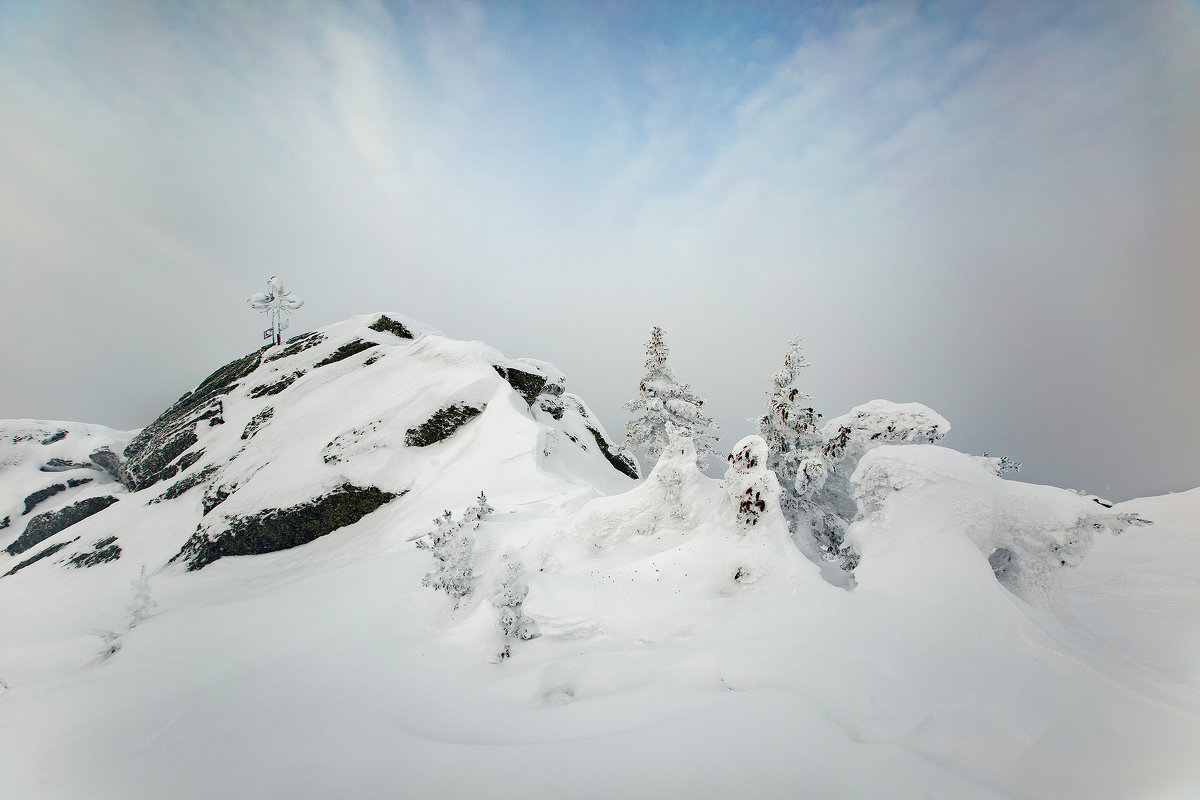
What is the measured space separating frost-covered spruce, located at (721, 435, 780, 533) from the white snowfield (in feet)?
0.24

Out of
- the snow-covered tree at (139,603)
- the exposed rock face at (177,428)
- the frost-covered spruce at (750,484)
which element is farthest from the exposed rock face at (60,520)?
the frost-covered spruce at (750,484)

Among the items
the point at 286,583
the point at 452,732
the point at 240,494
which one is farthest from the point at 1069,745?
the point at 240,494

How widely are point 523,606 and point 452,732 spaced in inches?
91.4

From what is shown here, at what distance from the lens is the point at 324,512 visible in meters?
17.4

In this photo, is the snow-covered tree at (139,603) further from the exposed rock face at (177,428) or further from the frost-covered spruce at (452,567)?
the exposed rock face at (177,428)

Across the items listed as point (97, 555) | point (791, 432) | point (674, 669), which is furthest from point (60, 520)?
point (791, 432)

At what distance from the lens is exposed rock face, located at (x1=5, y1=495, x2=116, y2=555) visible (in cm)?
2611

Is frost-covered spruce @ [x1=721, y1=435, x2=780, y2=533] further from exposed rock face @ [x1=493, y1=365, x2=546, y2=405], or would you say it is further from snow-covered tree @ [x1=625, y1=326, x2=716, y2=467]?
exposed rock face @ [x1=493, y1=365, x2=546, y2=405]

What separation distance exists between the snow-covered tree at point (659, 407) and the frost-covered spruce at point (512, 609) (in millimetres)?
12639

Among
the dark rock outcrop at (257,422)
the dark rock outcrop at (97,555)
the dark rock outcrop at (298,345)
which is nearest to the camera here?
the dark rock outcrop at (97,555)

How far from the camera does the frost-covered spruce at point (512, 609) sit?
6.80 metres

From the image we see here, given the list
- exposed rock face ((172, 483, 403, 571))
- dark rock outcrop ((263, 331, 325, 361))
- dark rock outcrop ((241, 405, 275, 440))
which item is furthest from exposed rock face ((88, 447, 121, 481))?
exposed rock face ((172, 483, 403, 571))

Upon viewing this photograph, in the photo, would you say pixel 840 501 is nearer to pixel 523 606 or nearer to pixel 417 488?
pixel 523 606

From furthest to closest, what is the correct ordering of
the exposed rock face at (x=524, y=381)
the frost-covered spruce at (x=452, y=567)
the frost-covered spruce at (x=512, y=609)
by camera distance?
the exposed rock face at (x=524, y=381) → the frost-covered spruce at (x=452, y=567) → the frost-covered spruce at (x=512, y=609)
